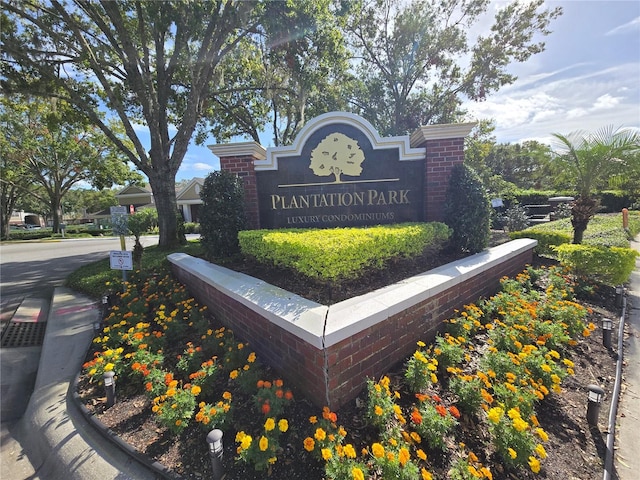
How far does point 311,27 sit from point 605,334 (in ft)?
27.6

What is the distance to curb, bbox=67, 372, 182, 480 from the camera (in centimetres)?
190

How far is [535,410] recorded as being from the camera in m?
2.40

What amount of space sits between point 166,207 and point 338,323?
854cm

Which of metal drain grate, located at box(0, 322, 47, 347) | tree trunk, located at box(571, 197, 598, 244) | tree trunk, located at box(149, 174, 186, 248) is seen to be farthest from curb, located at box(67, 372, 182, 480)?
tree trunk, located at box(571, 197, 598, 244)

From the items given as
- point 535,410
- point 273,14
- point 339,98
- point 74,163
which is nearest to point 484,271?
point 535,410

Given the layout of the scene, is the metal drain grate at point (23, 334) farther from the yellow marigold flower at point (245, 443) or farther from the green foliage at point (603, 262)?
the green foliage at point (603, 262)

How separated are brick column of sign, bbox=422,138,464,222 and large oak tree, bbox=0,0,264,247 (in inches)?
220

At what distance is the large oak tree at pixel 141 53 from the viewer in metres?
6.99

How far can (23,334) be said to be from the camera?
14.8 feet

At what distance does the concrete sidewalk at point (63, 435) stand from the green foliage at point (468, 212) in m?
5.19

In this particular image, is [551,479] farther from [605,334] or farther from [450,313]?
[605,334]

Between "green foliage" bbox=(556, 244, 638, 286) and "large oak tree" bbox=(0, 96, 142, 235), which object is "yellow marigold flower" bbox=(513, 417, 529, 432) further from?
"large oak tree" bbox=(0, 96, 142, 235)

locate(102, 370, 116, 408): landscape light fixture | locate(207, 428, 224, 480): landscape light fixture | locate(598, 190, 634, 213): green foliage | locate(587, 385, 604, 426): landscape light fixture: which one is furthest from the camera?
locate(598, 190, 634, 213): green foliage

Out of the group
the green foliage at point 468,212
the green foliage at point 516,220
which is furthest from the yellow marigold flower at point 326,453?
the green foliage at point 516,220
